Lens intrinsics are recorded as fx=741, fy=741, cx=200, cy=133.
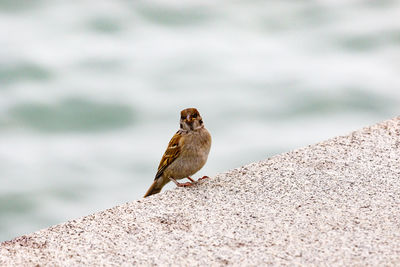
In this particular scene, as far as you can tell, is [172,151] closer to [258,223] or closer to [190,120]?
[190,120]

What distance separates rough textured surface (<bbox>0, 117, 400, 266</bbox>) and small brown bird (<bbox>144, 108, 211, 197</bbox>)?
30 centimetres

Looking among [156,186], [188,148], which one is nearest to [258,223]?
[188,148]

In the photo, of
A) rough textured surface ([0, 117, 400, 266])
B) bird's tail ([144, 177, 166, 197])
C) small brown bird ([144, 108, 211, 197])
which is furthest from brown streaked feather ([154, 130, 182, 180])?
rough textured surface ([0, 117, 400, 266])

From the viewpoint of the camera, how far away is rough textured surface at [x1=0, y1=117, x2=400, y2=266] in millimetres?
3096

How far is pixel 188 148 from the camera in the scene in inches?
167

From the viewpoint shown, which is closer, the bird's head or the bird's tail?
the bird's head

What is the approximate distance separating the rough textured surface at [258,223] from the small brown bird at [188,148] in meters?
0.30

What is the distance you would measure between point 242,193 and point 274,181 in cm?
21

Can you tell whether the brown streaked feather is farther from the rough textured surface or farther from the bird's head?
the rough textured surface

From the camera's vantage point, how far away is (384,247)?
307 cm

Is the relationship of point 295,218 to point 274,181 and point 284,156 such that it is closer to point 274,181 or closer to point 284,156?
point 274,181

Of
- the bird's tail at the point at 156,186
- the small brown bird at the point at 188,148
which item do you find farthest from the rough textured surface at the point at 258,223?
the bird's tail at the point at 156,186

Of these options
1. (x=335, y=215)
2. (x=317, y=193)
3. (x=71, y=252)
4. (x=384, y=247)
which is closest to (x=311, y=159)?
(x=317, y=193)

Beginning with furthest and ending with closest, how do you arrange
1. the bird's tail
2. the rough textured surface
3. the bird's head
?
the bird's tail, the bird's head, the rough textured surface
